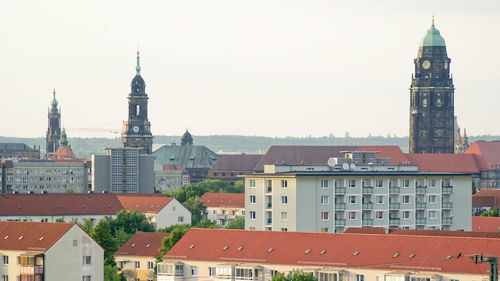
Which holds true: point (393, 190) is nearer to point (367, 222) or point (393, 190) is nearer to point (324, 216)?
point (367, 222)

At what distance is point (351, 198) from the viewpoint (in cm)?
17062

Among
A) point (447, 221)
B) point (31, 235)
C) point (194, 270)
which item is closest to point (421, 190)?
point (447, 221)

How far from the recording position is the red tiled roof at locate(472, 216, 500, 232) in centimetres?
18075

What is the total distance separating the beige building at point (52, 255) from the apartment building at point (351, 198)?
28.6 meters

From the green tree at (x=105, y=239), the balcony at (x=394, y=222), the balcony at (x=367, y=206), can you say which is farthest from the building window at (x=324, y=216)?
the green tree at (x=105, y=239)

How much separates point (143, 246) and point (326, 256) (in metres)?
42.5

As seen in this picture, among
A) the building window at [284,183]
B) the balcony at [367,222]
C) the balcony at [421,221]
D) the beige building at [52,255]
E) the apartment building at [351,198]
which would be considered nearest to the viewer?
the beige building at [52,255]

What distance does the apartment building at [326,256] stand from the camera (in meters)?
120

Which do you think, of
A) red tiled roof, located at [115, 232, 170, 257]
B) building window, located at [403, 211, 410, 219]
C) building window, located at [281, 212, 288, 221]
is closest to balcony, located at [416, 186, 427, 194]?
building window, located at [403, 211, 410, 219]

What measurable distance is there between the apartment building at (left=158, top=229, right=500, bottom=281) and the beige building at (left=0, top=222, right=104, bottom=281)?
791 cm

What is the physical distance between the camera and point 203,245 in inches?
5300

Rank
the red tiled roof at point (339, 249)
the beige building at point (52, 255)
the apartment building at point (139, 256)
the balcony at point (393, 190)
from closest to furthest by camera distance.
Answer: the red tiled roof at point (339, 249) → the beige building at point (52, 255) → the apartment building at point (139, 256) → the balcony at point (393, 190)

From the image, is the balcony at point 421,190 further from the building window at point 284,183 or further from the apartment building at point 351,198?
the building window at point 284,183

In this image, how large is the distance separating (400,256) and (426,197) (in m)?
53.3
